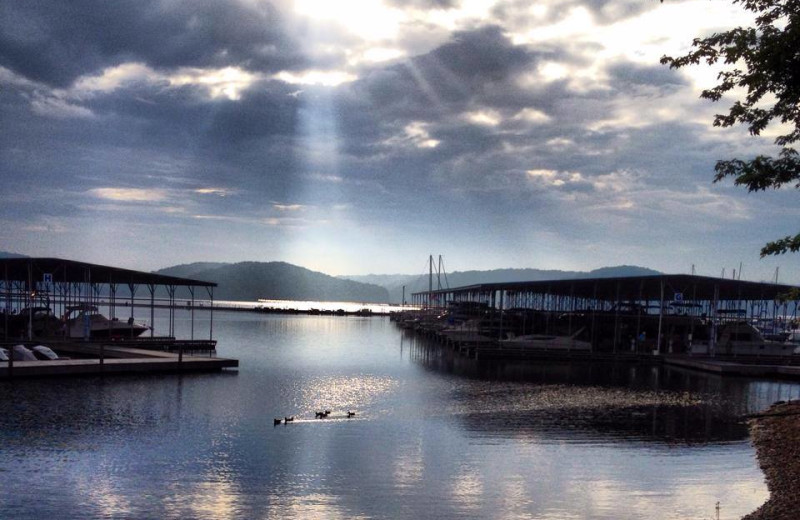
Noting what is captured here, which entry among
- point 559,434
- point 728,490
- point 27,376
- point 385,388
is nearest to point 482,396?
point 385,388

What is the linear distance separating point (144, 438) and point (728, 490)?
18360 millimetres

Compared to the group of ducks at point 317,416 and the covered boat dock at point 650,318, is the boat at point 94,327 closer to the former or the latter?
the group of ducks at point 317,416

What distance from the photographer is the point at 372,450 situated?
21141mm

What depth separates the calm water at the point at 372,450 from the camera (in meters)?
15.5

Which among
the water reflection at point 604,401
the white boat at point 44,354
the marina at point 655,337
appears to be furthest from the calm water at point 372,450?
the marina at point 655,337

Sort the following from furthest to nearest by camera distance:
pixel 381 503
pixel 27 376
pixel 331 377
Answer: pixel 331 377 → pixel 27 376 → pixel 381 503

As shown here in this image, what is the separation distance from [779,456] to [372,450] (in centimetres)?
1288

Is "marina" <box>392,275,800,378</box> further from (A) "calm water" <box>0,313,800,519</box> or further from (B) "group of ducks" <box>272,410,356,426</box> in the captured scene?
(B) "group of ducks" <box>272,410,356,426</box>

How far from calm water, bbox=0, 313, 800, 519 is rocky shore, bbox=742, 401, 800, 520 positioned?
567 mm

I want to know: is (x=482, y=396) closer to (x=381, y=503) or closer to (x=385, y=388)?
(x=385, y=388)

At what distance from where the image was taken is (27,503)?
14.8 metres

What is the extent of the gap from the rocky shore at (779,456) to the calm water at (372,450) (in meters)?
0.57

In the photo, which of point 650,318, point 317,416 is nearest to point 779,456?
point 317,416

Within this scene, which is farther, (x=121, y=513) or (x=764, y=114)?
(x=121, y=513)
